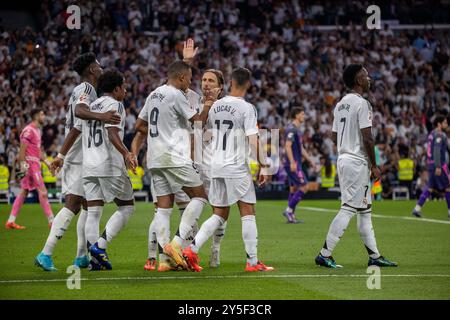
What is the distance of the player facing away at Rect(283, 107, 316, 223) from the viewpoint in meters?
19.9

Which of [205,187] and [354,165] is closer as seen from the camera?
[354,165]

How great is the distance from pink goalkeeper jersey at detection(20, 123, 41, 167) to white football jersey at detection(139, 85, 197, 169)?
795 cm

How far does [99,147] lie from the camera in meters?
10.9

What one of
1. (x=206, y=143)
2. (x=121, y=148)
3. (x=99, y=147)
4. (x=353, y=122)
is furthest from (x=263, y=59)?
(x=121, y=148)

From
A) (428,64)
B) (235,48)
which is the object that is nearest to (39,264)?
(235,48)

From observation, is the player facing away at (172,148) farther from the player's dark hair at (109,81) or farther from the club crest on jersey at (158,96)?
the player's dark hair at (109,81)

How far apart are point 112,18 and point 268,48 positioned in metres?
6.85

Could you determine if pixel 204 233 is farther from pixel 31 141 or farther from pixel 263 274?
pixel 31 141

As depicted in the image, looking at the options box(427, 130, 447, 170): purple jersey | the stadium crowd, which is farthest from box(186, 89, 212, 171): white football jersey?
the stadium crowd

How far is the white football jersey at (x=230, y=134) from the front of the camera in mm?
10719

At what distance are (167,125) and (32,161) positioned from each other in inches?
336

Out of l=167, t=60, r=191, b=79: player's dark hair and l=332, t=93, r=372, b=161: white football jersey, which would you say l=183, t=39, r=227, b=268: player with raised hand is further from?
l=332, t=93, r=372, b=161: white football jersey

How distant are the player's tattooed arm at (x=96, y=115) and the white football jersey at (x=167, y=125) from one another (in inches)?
19.5

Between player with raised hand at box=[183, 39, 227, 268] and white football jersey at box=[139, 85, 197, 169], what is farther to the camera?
player with raised hand at box=[183, 39, 227, 268]
